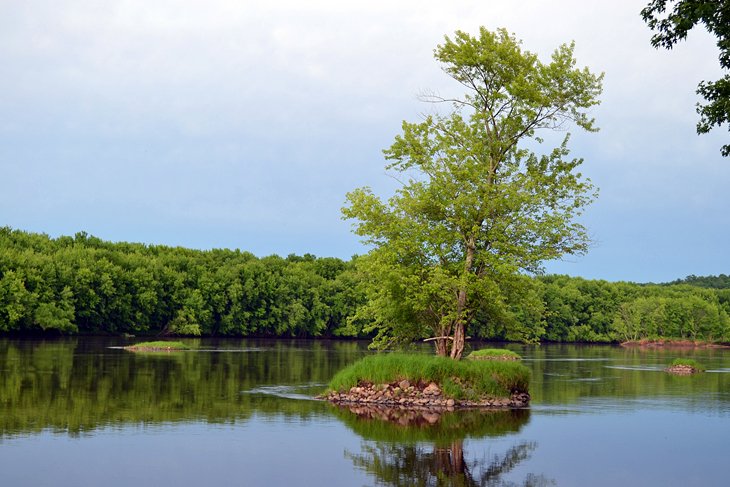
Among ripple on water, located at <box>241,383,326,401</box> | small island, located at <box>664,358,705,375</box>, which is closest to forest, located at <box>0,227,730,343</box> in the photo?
small island, located at <box>664,358,705,375</box>

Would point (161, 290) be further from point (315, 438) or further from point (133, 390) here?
point (315, 438)

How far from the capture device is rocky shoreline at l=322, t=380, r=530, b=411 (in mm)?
41062

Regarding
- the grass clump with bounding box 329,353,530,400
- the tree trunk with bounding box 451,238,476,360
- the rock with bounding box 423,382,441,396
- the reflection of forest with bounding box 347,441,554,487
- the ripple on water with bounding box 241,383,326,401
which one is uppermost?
the tree trunk with bounding box 451,238,476,360

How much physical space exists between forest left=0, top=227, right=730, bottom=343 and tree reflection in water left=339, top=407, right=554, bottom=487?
233 ft

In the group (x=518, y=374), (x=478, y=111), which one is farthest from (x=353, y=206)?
(x=518, y=374)

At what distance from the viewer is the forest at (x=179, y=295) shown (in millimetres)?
125688

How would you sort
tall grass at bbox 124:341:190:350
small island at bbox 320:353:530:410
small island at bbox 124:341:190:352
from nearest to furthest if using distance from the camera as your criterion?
small island at bbox 320:353:530:410, small island at bbox 124:341:190:352, tall grass at bbox 124:341:190:350

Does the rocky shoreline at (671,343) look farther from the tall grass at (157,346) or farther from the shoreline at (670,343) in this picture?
the tall grass at (157,346)

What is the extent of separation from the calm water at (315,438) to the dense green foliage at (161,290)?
75.0 m

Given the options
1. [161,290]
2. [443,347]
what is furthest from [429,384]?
[161,290]

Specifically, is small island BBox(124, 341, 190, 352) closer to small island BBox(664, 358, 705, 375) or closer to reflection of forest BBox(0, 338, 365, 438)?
reflection of forest BBox(0, 338, 365, 438)

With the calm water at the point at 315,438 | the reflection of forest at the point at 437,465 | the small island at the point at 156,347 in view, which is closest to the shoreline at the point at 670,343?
the small island at the point at 156,347

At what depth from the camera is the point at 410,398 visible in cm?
4138

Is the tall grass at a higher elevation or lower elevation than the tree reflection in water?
higher
